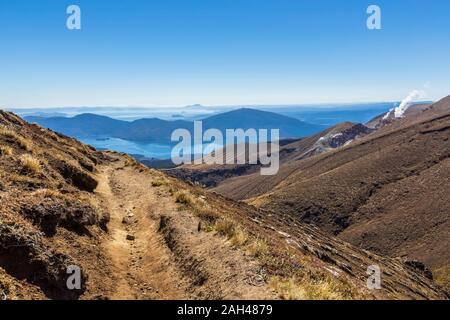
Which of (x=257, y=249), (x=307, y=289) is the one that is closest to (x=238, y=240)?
(x=257, y=249)

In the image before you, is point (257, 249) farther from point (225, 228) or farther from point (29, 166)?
point (29, 166)

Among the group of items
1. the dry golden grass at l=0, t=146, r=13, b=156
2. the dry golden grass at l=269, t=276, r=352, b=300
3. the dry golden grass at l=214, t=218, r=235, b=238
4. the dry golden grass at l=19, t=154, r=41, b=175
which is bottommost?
the dry golden grass at l=269, t=276, r=352, b=300

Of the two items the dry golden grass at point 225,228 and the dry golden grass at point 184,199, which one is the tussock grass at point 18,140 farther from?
the dry golden grass at point 225,228

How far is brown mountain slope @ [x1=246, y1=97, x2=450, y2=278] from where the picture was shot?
83938 millimetres

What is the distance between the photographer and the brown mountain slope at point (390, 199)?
83.9m

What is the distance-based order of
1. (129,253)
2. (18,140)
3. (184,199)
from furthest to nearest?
1. (18,140)
2. (184,199)
3. (129,253)

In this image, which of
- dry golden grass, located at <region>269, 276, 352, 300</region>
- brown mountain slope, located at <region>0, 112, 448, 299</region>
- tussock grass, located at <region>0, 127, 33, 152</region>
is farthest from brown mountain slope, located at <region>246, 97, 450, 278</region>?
tussock grass, located at <region>0, 127, 33, 152</region>

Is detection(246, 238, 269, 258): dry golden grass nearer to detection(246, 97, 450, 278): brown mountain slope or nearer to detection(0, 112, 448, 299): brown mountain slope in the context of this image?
detection(0, 112, 448, 299): brown mountain slope

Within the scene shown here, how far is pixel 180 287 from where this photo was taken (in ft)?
38.8

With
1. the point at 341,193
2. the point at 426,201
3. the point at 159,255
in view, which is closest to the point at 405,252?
the point at 426,201

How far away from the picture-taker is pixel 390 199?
4183 inches

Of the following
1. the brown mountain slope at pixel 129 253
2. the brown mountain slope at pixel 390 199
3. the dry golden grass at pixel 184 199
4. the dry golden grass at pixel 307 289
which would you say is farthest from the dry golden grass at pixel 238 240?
the brown mountain slope at pixel 390 199

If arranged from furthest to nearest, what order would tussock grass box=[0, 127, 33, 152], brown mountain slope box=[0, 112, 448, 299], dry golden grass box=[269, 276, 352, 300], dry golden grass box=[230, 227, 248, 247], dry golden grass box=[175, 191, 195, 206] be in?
tussock grass box=[0, 127, 33, 152] < dry golden grass box=[175, 191, 195, 206] < dry golden grass box=[230, 227, 248, 247] < brown mountain slope box=[0, 112, 448, 299] < dry golden grass box=[269, 276, 352, 300]
